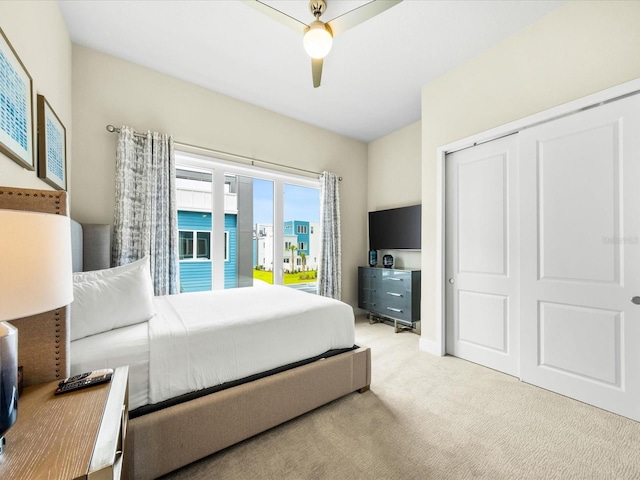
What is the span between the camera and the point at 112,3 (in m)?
2.07

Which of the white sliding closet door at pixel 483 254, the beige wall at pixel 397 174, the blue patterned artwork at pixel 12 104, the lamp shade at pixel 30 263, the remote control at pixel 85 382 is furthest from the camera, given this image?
the beige wall at pixel 397 174

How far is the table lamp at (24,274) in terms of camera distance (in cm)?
64

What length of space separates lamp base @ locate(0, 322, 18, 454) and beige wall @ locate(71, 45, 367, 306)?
2320mm

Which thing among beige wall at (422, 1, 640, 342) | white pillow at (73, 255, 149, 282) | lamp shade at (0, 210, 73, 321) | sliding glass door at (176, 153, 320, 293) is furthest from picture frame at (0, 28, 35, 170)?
beige wall at (422, 1, 640, 342)

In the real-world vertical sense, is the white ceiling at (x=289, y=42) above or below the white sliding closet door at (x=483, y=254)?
above

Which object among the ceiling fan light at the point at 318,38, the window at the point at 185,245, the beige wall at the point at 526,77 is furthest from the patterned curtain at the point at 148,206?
the beige wall at the point at 526,77

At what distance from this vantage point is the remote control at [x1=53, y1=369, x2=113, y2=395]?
98cm

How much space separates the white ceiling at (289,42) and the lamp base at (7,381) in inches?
A: 97.3

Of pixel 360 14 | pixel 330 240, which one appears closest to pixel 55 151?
pixel 360 14

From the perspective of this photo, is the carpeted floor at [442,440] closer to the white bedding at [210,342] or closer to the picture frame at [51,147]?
the white bedding at [210,342]

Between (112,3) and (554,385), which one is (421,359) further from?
(112,3)

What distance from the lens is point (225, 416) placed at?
1.53 m

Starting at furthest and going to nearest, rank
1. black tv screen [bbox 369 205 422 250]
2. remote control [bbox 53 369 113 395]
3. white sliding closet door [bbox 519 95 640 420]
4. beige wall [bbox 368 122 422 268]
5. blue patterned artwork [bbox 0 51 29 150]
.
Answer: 1. beige wall [bbox 368 122 422 268]
2. black tv screen [bbox 369 205 422 250]
3. white sliding closet door [bbox 519 95 640 420]
4. blue patterned artwork [bbox 0 51 29 150]
5. remote control [bbox 53 369 113 395]

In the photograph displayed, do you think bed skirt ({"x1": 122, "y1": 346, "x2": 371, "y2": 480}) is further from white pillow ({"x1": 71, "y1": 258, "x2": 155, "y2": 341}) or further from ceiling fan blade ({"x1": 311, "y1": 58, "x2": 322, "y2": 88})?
ceiling fan blade ({"x1": 311, "y1": 58, "x2": 322, "y2": 88})
